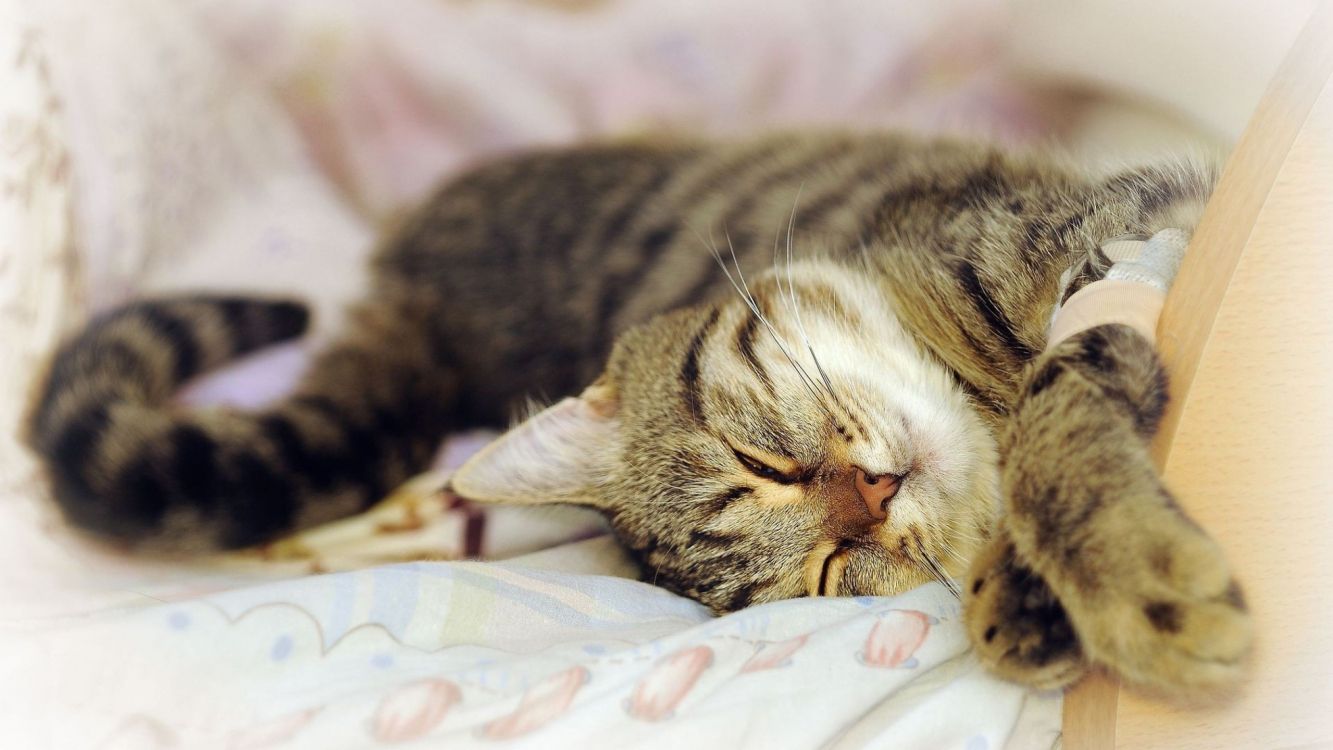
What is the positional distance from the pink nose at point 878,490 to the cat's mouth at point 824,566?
0.05m

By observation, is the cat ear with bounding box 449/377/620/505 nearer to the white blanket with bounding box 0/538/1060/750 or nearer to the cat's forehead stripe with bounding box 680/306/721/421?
the cat's forehead stripe with bounding box 680/306/721/421

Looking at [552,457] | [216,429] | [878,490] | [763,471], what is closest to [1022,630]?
[878,490]

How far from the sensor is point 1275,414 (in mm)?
674

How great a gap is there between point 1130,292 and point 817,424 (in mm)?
350

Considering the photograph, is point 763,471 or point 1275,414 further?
point 763,471

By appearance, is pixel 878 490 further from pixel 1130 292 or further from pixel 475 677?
pixel 475 677

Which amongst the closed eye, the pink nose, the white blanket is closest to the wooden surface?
the white blanket

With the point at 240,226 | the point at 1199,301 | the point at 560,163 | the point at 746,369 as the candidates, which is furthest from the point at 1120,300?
the point at 240,226

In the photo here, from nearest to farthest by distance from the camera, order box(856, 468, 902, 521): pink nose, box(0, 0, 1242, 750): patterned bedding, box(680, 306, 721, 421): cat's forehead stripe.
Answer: box(0, 0, 1242, 750): patterned bedding, box(856, 468, 902, 521): pink nose, box(680, 306, 721, 421): cat's forehead stripe

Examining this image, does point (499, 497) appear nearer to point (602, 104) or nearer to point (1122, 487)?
point (1122, 487)

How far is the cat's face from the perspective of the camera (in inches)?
38.3

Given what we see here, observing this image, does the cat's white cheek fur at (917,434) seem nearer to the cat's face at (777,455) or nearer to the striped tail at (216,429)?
the cat's face at (777,455)

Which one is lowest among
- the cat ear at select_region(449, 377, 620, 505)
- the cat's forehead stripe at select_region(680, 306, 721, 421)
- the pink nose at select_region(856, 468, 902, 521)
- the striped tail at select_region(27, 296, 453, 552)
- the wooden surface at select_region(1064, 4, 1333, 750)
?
the striped tail at select_region(27, 296, 453, 552)

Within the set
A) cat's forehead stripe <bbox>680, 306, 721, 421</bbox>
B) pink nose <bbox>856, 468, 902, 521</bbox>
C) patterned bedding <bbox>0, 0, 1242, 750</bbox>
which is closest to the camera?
patterned bedding <bbox>0, 0, 1242, 750</bbox>
